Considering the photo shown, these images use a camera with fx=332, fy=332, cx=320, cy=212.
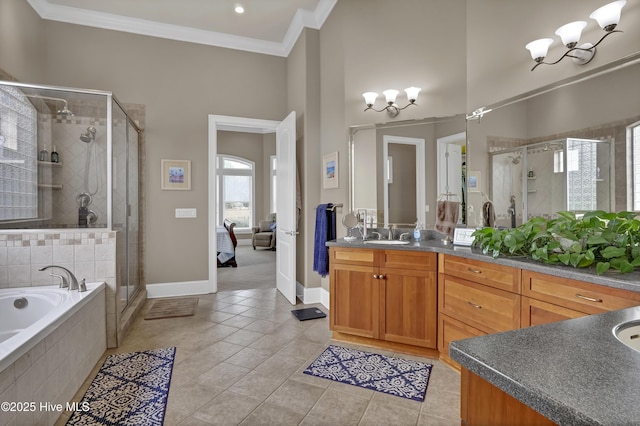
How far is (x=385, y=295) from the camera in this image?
2.59 m

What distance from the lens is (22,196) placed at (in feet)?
9.46

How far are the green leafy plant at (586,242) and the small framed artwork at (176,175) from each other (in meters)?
3.61

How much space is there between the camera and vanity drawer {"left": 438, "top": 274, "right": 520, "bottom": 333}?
190 centimetres

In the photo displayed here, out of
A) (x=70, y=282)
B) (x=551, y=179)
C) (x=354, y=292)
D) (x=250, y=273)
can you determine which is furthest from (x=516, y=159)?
(x=250, y=273)

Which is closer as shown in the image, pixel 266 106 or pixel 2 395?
pixel 2 395

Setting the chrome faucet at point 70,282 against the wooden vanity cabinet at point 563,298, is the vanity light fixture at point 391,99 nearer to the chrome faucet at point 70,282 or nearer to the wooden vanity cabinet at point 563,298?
the wooden vanity cabinet at point 563,298

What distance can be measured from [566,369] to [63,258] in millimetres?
3163

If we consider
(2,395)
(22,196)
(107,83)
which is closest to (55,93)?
(22,196)

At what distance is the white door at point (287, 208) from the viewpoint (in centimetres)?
384

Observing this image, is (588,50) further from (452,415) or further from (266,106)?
(266,106)

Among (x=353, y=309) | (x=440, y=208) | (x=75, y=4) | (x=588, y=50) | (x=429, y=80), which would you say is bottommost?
(x=353, y=309)

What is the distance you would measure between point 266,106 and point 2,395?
399 cm

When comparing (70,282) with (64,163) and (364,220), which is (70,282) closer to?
(64,163)

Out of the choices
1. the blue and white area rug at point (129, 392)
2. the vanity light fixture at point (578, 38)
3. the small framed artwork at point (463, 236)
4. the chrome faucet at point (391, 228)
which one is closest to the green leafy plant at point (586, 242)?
the small framed artwork at point (463, 236)
